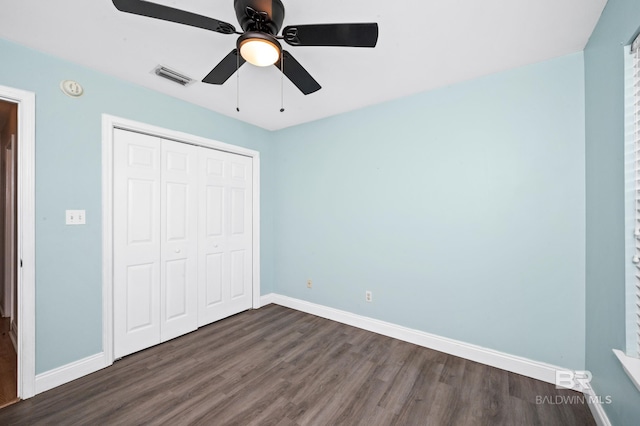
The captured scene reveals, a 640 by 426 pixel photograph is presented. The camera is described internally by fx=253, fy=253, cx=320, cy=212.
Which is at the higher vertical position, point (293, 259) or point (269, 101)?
point (269, 101)

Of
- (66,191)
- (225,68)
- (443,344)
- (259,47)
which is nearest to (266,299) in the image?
(443,344)

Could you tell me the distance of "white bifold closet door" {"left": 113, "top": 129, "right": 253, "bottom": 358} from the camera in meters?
2.38

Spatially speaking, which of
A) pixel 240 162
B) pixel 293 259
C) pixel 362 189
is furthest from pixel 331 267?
pixel 240 162

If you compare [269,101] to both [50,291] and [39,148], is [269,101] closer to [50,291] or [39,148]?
[39,148]

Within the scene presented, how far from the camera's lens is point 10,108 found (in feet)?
8.39

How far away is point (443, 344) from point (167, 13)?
125 inches

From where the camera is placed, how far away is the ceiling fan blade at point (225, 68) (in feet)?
5.30

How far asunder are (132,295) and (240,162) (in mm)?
1910

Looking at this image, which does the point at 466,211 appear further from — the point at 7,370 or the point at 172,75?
the point at 7,370

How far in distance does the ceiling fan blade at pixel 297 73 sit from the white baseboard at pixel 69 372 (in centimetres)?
280

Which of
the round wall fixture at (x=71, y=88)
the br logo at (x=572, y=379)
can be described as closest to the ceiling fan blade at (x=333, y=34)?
the round wall fixture at (x=71, y=88)

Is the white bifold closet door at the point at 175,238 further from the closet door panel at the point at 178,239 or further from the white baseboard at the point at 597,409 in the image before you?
the white baseboard at the point at 597,409

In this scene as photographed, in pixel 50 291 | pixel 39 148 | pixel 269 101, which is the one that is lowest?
pixel 50 291

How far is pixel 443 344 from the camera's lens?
2422 millimetres
